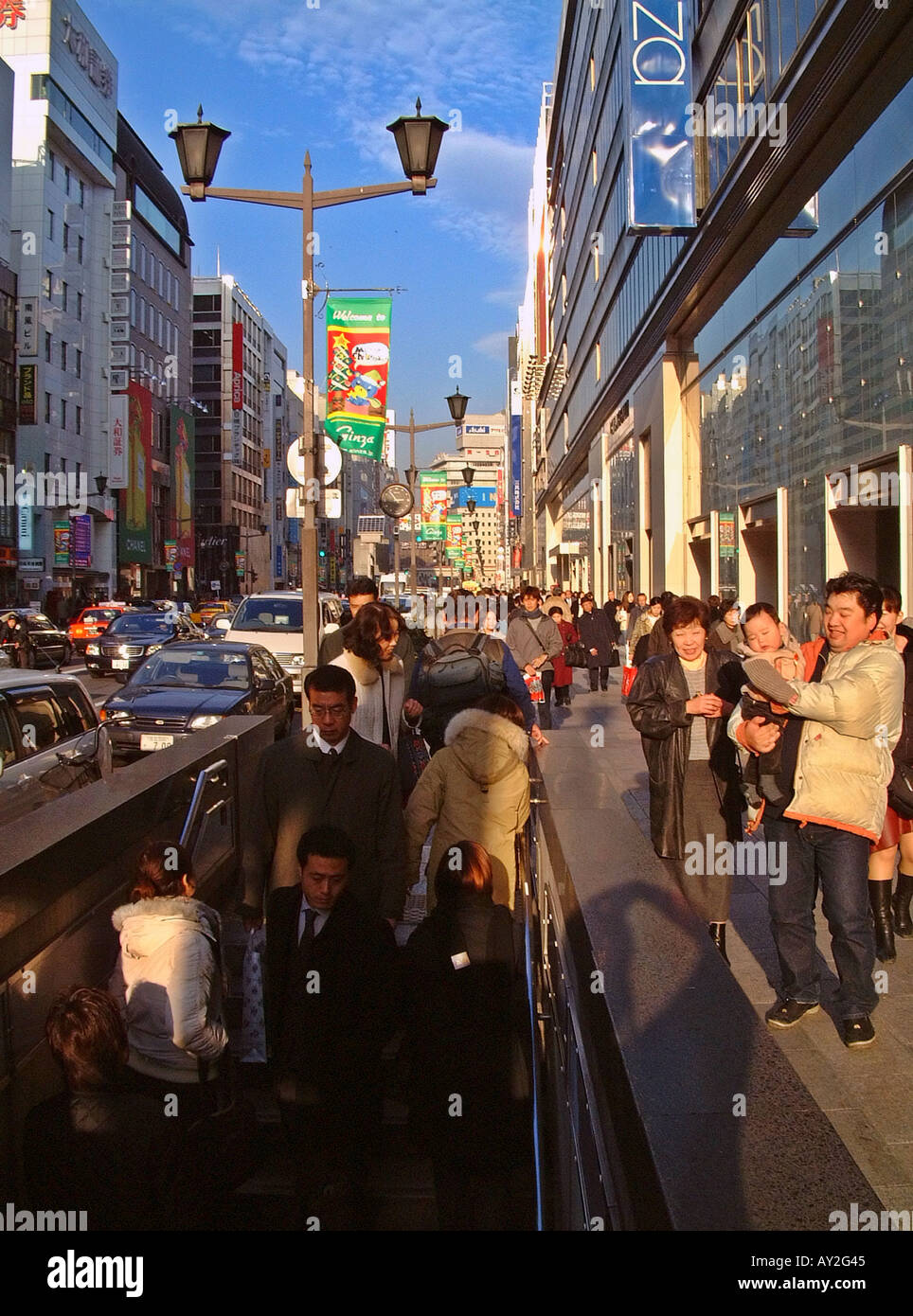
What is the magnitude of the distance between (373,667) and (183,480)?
8255 cm

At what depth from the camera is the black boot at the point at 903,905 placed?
633 cm

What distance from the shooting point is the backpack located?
6.57 m

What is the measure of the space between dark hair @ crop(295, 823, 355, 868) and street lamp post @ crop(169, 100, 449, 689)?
8.45 metres

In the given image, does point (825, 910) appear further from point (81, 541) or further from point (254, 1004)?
point (81, 541)

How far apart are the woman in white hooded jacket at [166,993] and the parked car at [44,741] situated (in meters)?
2.56

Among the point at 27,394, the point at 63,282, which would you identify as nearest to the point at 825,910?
the point at 27,394

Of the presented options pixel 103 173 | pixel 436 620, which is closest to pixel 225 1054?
pixel 436 620

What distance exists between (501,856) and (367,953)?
1.33 m

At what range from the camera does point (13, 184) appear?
189ft

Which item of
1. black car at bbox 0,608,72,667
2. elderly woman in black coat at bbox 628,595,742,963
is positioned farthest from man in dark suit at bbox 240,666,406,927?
black car at bbox 0,608,72,667

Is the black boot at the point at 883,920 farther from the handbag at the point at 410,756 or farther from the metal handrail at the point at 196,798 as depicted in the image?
the metal handrail at the point at 196,798

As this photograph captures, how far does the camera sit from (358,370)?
1858cm

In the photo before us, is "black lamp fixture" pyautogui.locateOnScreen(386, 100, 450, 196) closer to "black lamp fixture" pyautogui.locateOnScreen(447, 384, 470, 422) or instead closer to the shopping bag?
the shopping bag

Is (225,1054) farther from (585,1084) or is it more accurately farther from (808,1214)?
(808,1214)
